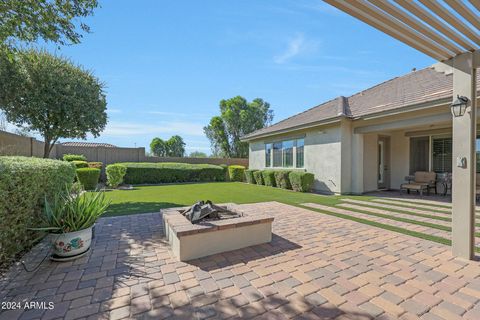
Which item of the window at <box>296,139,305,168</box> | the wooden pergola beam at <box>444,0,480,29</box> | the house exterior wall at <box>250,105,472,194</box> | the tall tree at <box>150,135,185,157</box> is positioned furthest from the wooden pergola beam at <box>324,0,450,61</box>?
the tall tree at <box>150,135,185,157</box>

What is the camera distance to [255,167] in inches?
698

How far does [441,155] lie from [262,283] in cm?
1159

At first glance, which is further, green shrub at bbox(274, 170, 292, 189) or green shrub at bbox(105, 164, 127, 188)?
green shrub at bbox(105, 164, 127, 188)

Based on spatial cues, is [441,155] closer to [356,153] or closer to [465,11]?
[356,153]

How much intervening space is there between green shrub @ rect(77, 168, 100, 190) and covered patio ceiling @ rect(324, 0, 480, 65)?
43.8ft

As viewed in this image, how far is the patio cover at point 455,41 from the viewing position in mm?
2553

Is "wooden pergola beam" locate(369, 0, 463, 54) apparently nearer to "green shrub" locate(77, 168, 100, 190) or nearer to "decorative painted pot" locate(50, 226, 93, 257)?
"decorative painted pot" locate(50, 226, 93, 257)

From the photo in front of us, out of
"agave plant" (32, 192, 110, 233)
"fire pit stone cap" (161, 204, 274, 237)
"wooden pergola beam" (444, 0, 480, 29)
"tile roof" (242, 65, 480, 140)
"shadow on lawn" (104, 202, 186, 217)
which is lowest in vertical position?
"shadow on lawn" (104, 202, 186, 217)

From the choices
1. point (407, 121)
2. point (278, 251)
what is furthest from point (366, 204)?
point (278, 251)

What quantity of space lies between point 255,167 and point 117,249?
1409cm

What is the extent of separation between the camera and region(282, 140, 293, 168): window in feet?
45.5

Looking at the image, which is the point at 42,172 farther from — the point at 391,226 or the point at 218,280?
the point at 391,226

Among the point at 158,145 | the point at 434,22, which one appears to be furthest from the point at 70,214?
the point at 158,145

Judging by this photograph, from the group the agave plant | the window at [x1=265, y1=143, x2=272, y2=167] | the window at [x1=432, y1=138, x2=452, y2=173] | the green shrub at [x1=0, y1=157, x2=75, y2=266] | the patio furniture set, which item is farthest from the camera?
the window at [x1=265, y1=143, x2=272, y2=167]
